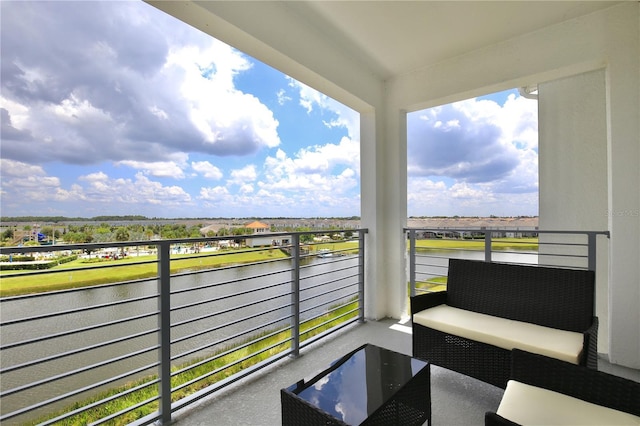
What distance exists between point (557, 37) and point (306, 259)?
3292 millimetres

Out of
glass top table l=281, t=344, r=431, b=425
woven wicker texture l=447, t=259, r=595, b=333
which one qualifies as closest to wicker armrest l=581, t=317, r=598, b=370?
woven wicker texture l=447, t=259, r=595, b=333

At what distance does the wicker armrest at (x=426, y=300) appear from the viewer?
2436mm

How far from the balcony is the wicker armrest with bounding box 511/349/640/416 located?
662 millimetres

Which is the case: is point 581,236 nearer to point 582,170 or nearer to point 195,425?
point 582,170

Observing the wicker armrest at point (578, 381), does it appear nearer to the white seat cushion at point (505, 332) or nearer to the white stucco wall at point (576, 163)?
the white seat cushion at point (505, 332)

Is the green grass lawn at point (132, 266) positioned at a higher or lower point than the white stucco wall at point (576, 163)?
lower

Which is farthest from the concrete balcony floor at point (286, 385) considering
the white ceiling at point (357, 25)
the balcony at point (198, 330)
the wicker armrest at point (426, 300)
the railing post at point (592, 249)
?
the white ceiling at point (357, 25)

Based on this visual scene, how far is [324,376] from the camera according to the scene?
159 cm

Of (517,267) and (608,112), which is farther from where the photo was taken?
(608,112)

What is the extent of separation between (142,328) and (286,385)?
130 cm

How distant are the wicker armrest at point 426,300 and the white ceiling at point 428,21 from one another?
251cm

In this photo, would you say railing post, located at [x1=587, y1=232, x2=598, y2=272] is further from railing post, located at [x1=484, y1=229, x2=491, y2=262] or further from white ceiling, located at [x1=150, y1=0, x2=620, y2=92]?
white ceiling, located at [x1=150, y1=0, x2=620, y2=92]

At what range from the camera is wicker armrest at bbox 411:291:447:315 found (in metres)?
2.44

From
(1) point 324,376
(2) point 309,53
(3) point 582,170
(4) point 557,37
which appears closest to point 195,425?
(1) point 324,376
